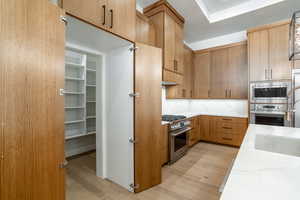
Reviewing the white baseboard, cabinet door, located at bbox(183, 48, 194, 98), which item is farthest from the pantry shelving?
cabinet door, located at bbox(183, 48, 194, 98)

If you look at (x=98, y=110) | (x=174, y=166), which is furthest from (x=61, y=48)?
(x=174, y=166)

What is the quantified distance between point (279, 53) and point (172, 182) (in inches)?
128

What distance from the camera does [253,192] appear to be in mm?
536

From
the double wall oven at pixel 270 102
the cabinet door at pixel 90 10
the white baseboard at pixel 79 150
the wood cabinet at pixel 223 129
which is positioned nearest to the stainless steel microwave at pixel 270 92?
the double wall oven at pixel 270 102

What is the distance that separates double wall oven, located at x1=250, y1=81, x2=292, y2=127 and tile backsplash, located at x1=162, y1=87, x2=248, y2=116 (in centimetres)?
70

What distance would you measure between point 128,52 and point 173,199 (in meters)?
1.93

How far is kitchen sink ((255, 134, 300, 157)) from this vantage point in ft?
4.04

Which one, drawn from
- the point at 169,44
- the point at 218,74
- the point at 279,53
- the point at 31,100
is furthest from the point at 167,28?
the point at 31,100

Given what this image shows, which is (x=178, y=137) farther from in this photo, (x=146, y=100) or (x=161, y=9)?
(x=161, y=9)

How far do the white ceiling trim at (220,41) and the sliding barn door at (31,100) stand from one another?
415 cm

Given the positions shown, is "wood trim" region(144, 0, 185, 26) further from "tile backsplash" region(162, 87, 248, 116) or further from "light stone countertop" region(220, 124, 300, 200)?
"light stone countertop" region(220, 124, 300, 200)

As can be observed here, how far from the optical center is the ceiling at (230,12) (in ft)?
8.58

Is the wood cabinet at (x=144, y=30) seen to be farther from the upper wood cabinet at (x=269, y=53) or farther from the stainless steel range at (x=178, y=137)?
the upper wood cabinet at (x=269, y=53)

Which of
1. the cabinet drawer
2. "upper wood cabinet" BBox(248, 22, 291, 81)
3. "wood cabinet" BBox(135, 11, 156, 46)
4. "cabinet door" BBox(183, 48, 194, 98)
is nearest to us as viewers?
"wood cabinet" BBox(135, 11, 156, 46)
